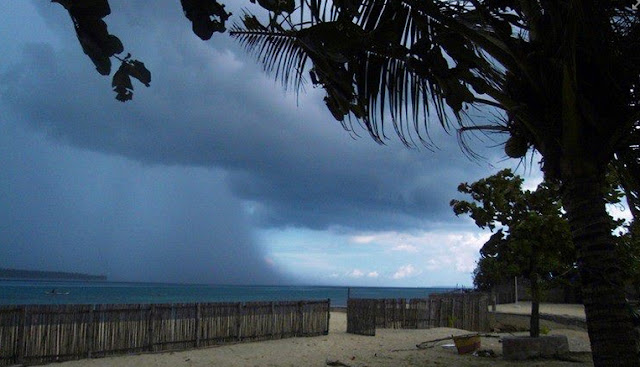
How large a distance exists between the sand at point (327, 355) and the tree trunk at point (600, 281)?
8.12 m

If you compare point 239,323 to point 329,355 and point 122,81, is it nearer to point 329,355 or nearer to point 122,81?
point 329,355

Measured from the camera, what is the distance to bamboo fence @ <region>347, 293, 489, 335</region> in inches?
689

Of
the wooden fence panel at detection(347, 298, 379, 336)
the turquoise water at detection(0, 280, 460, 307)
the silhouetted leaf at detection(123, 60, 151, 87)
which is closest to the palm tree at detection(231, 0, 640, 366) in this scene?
the silhouetted leaf at detection(123, 60, 151, 87)

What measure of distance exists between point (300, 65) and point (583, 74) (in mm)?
2070

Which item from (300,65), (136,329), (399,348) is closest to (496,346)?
(399,348)

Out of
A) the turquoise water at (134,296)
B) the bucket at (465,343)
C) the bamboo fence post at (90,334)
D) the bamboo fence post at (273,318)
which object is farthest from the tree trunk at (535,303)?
the turquoise water at (134,296)

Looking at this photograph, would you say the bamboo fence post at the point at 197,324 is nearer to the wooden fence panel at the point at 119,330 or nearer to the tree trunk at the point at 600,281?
the wooden fence panel at the point at 119,330

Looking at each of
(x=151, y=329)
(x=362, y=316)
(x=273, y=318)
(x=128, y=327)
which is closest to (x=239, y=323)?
(x=273, y=318)

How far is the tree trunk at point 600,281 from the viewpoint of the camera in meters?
3.12

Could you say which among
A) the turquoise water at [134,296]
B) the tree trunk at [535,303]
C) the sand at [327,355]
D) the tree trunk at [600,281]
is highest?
the tree trunk at [600,281]

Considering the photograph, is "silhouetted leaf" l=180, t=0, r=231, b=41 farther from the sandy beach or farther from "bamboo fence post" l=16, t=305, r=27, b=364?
"bamboo fence post" l=16, t=305, r=27, b=364

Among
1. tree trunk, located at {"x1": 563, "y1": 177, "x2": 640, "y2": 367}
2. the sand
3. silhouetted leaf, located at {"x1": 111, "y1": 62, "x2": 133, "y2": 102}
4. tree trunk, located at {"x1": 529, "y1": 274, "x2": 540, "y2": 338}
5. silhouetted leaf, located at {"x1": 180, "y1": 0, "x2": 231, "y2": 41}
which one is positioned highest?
silhouetted leaf, located at {"x1": 180, "y1": 0, "x2": 231, "y2": 41}

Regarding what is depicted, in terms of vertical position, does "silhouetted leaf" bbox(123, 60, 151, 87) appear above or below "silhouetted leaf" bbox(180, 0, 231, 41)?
below

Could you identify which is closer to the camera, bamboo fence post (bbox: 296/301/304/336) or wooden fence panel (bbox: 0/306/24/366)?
wooden fence panel (bbox: 0/306/24/366)
